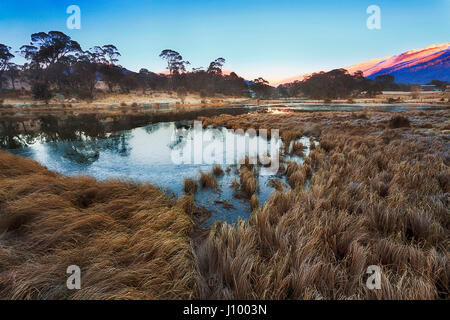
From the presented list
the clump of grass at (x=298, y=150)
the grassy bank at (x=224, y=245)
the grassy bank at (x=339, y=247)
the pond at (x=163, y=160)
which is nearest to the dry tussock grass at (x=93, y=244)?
the grassy bank at (x=224, y=245)

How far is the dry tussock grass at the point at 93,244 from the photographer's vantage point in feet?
5.90

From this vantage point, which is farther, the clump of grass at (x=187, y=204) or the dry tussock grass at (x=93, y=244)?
the clump of grass at (x=187, y=204)

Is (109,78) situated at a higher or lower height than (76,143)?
higher

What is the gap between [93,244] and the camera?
2.45 m

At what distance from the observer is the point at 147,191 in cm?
446

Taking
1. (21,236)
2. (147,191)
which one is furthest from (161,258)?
(147,191)

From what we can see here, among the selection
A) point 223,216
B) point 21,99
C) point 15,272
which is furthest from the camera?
point 21,99

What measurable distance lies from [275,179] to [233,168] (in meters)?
1.66

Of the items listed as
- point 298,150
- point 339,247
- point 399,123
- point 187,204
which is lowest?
point 339,247

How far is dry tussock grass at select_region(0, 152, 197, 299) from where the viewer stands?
180cm

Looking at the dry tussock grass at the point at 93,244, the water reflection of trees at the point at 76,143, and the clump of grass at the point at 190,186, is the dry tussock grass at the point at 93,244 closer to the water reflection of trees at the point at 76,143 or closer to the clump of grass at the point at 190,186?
the clump of grass at the point at 190,186

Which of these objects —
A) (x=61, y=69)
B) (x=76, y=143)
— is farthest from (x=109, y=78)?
(x=76, y=143)

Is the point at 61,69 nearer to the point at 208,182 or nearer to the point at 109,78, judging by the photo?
the point at 109,78
